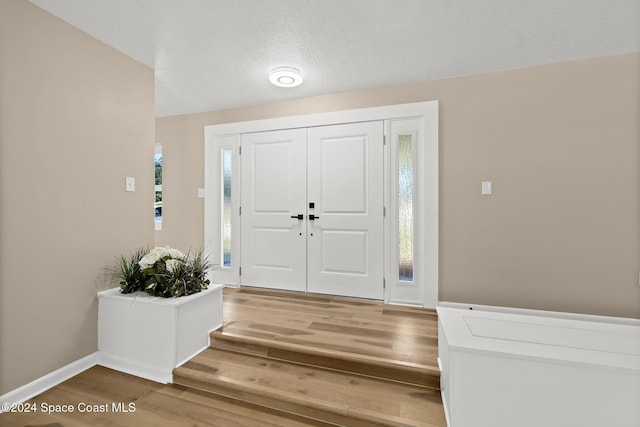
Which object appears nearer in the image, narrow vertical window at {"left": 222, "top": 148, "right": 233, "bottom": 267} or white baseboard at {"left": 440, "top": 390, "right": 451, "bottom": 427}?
white baseboard at {"left": 440, "top": 390, "right": 451, "bottom": 427}

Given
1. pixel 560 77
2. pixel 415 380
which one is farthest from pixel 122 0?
pixel 560 77

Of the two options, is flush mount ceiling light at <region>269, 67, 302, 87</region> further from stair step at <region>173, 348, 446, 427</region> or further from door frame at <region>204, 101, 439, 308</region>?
stair step at <region>173, 348, 446, 427</region>

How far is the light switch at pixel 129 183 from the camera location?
7.38 feet

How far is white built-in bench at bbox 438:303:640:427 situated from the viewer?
3.49 feet

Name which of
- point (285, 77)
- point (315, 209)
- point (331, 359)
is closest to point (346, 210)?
point (315, 209)

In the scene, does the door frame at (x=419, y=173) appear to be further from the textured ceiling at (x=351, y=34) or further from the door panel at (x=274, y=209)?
the textured ceiling at (x=351, y=34)

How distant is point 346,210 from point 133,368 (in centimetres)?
225

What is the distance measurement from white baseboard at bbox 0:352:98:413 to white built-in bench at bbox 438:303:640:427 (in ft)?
7.75

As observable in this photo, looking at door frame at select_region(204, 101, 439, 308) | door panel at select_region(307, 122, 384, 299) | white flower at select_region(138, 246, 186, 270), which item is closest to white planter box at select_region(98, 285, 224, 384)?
white flower at select_region(138, 246, 186, 270)

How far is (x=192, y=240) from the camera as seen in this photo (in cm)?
358

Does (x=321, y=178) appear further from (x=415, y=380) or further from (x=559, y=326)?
(x=559, y=326)

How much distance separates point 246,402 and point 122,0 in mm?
2589

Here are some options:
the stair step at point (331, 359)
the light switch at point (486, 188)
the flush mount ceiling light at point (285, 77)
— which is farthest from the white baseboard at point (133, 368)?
the light switch at point (486, 188)

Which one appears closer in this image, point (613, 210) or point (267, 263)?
point (613, 210)
